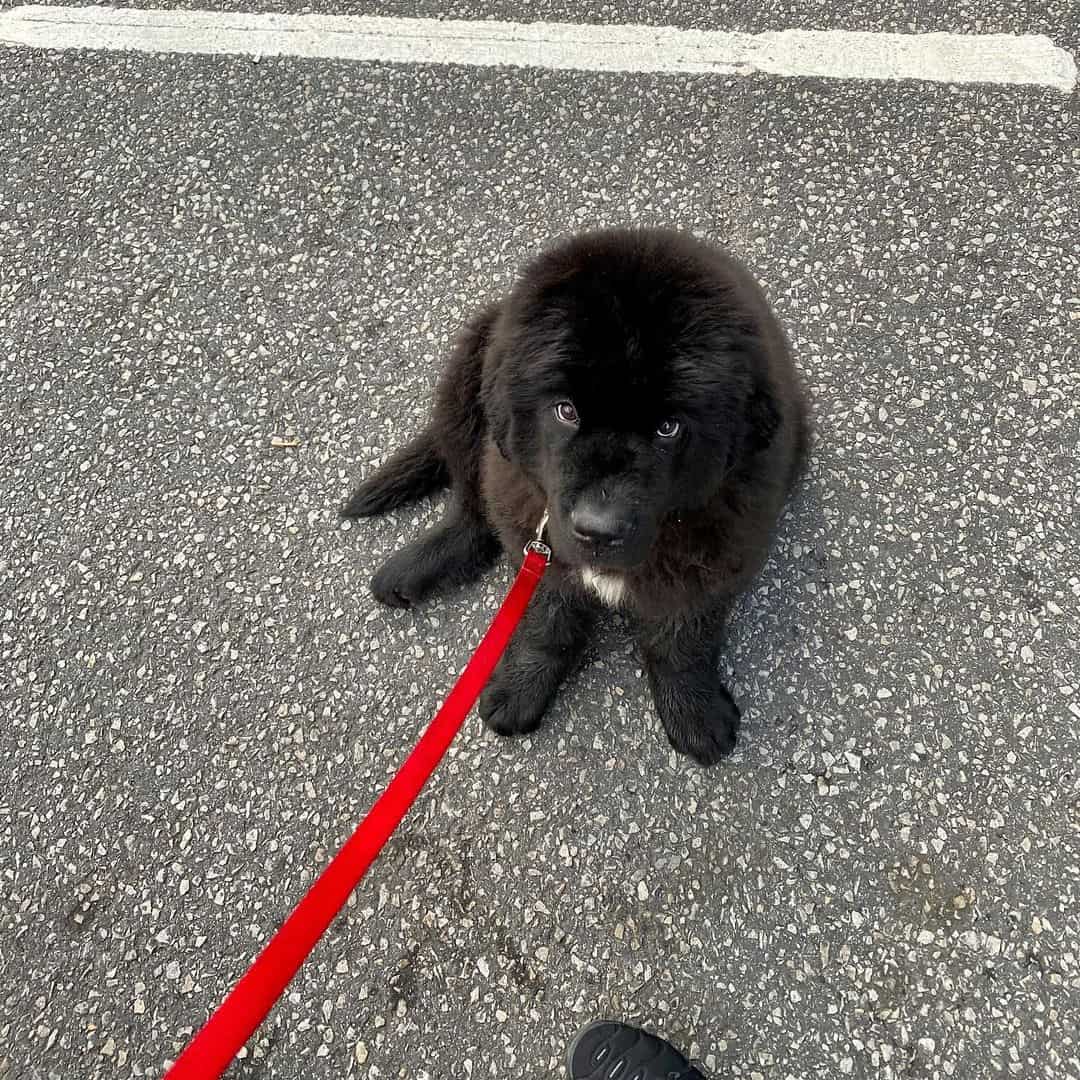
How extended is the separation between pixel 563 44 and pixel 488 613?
258cm

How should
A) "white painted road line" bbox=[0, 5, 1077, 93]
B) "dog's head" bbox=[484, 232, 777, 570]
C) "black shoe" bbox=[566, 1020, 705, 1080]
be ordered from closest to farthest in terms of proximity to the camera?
"dog's head" bbox=[484, 232, 777, 570]
"black shoe" bbox=[566, 1020, 705, 1080]
"white painted road line" bbox=[0, 5, 1077, 93]

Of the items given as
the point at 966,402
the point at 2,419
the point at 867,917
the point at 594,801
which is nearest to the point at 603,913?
the point at 594,801

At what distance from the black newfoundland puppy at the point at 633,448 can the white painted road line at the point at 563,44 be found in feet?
6.52

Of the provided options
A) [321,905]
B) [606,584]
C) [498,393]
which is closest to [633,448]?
[498,393]

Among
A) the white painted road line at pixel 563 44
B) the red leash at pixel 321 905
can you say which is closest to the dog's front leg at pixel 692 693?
the red leash at pixel 321 905

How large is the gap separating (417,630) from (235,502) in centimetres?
80

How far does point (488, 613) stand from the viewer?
8.13ft

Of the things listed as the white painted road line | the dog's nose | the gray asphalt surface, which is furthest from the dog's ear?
the white painted road line

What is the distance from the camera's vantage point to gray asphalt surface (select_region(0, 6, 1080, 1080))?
1994 mm

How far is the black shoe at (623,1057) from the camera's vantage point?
1.85 metres

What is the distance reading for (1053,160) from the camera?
3135 millimetres

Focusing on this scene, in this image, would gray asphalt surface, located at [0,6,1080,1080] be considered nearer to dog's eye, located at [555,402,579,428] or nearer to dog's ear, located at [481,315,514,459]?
dog's ear, located at [481,315,514,459]

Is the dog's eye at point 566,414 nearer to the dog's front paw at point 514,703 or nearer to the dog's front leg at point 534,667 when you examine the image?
the dog's front leg at point 534,667

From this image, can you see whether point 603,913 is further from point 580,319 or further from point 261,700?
point 580,319
